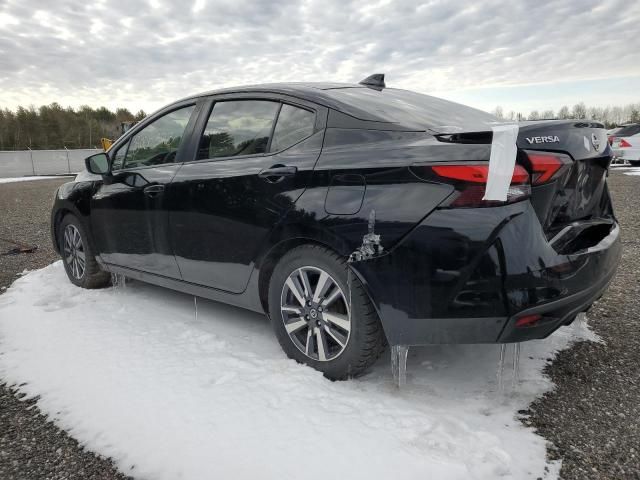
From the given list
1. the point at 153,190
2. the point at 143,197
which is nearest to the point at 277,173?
the point at 153,190

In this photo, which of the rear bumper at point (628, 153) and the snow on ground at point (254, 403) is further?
the rear bumper at point (628, 153)

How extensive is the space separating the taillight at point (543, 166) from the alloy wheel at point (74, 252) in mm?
3780

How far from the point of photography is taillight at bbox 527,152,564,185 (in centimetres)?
220

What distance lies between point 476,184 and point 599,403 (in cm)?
129

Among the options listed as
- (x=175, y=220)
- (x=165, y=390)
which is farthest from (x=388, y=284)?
(x=175, y=220)

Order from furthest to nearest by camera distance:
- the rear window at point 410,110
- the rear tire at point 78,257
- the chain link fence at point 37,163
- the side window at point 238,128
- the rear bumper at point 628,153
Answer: the chain link fence at point 37,163 → the rear bumper at point 628,153 → the rear tire at point 78,257 → the side window at point 238,128 → the rear window at point 410,110

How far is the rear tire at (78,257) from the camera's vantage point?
14.3 feet

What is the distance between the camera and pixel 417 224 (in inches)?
88.2

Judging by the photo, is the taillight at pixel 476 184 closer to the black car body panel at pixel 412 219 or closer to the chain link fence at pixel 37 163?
the black car body panel at pixel 412 219

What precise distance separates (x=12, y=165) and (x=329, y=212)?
30181 millimetres

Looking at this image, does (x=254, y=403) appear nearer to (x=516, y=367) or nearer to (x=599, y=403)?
(x=516, y=367)

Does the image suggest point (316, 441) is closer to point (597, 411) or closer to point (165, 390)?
point (165, 390)

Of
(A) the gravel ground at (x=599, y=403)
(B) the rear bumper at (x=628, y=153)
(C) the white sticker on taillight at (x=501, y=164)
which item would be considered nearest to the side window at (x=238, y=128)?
(C) the white sticker on taillight at (x=501, y=164)

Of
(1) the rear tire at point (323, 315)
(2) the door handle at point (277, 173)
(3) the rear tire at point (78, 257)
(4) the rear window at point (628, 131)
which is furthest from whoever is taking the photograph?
(4) the rear window at point (628, 131)
